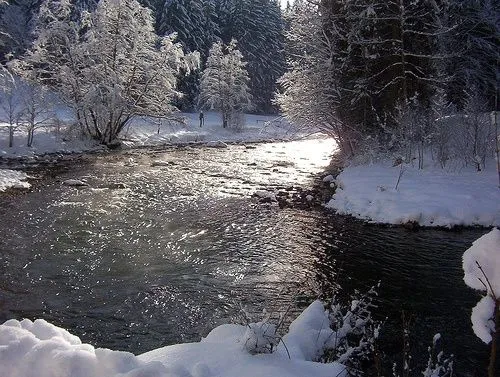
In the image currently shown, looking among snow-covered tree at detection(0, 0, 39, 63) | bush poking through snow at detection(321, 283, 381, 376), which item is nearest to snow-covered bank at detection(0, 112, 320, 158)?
snow-covered tree at detection(0, 0, 39, 63)

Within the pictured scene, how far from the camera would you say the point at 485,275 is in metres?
1.78

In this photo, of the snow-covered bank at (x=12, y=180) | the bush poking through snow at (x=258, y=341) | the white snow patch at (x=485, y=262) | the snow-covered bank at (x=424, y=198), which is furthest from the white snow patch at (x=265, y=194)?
the white snow patch at (x=485, y=262)

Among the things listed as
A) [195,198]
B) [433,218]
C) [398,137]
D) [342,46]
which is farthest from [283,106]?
[433,218]

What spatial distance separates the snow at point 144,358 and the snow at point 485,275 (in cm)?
214

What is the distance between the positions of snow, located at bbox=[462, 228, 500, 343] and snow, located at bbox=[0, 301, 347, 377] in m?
2.14

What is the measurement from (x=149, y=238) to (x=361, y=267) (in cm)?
501

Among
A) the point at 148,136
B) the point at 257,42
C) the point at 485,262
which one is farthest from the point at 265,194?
the point at 257,42

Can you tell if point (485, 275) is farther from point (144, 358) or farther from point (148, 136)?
point (148, 136)

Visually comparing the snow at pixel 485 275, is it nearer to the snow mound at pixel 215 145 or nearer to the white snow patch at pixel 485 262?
the white snow patch at pixel 485 262

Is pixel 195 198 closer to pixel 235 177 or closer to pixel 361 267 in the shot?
pixel 235 177

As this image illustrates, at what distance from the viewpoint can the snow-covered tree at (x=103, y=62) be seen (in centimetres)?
2688

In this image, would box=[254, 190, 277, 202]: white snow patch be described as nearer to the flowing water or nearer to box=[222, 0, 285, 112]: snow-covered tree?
the flowing water

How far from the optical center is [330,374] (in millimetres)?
3934

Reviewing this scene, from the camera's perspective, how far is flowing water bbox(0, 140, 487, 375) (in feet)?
21.1
